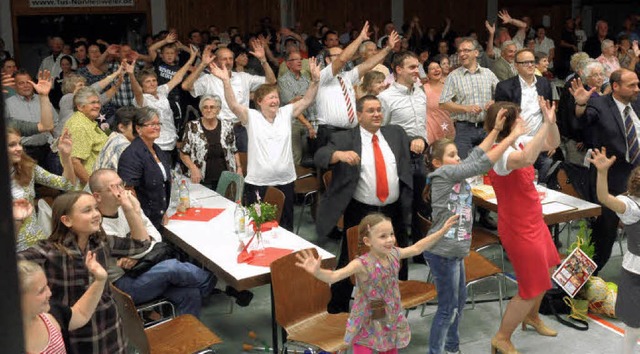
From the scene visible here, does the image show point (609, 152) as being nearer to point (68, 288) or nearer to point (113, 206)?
point (113, 206)

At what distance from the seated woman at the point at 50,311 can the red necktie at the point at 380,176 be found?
2.37 metres

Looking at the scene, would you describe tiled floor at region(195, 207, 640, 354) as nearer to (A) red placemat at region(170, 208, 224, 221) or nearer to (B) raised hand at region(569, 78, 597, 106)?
(A) red placemat at region(170, 208, 224, 221)

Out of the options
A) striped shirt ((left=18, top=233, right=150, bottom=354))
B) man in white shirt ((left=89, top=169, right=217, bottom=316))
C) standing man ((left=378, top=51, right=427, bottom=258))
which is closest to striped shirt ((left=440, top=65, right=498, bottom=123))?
standing man ((left=378, top=51, right=427, bottom=258))

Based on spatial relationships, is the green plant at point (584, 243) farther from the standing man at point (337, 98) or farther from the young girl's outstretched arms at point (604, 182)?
the standing man at point (337, 98)

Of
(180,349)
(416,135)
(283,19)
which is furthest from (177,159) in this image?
(283,19)

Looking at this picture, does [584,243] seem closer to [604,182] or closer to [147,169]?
[604,182]

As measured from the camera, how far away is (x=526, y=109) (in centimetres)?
678

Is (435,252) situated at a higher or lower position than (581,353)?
higher

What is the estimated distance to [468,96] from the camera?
7066mm

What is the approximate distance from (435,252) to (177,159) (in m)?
4.16

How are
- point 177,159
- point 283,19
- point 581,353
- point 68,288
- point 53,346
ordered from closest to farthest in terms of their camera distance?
1. point 53,346
2. point 68,288
3. point 581,353
4. point 177,159
5. point 283,19

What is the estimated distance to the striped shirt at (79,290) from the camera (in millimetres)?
3541

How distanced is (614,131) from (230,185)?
10.2ft

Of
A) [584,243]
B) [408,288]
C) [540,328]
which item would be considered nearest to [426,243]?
[408,288]
